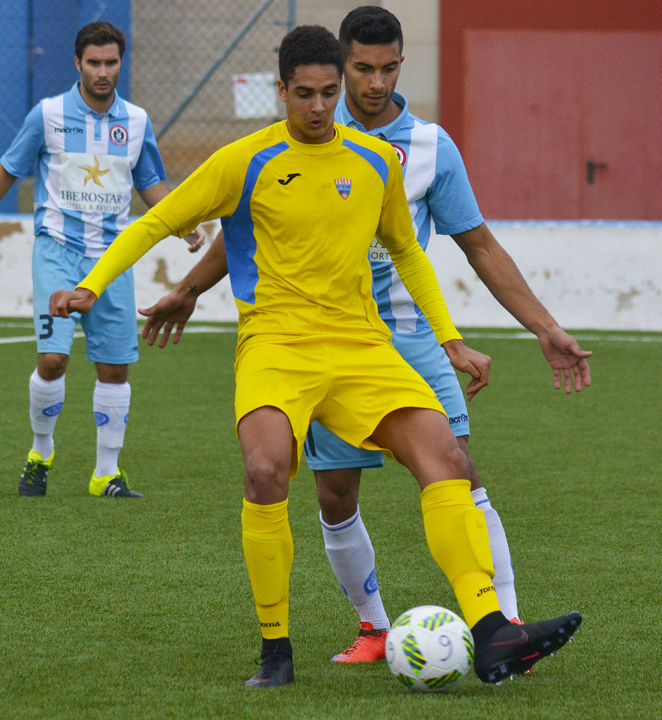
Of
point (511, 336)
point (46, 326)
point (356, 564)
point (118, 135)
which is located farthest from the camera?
point (511, 336)

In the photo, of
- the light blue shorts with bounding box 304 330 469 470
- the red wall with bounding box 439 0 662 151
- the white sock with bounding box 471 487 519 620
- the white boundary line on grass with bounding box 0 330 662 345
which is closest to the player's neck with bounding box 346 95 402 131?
the light blue shorts with bounding box 304 330 469 470

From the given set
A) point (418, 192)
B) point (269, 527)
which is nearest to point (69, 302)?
point (269, 527)

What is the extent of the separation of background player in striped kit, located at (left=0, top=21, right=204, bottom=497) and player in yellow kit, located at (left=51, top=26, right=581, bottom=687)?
264cm

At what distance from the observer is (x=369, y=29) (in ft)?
13.2

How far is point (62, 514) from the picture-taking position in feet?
19.4

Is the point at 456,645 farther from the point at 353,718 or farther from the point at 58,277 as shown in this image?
the point at 58,277

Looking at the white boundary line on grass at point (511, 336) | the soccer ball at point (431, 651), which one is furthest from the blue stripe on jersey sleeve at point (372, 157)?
the white boundary line on grass at point (511, 336)

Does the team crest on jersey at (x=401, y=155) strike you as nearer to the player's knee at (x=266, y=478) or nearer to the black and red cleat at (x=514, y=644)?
the player's knee at (x=266, y=478)

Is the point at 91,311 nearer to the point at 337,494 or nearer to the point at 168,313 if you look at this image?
the point at 168,313

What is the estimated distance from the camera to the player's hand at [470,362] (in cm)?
377

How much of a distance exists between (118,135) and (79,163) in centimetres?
24

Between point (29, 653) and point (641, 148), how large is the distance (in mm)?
15309

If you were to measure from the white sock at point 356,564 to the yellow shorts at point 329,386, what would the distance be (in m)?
0.43

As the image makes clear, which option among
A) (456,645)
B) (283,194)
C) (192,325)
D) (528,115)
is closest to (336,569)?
(456,645)
